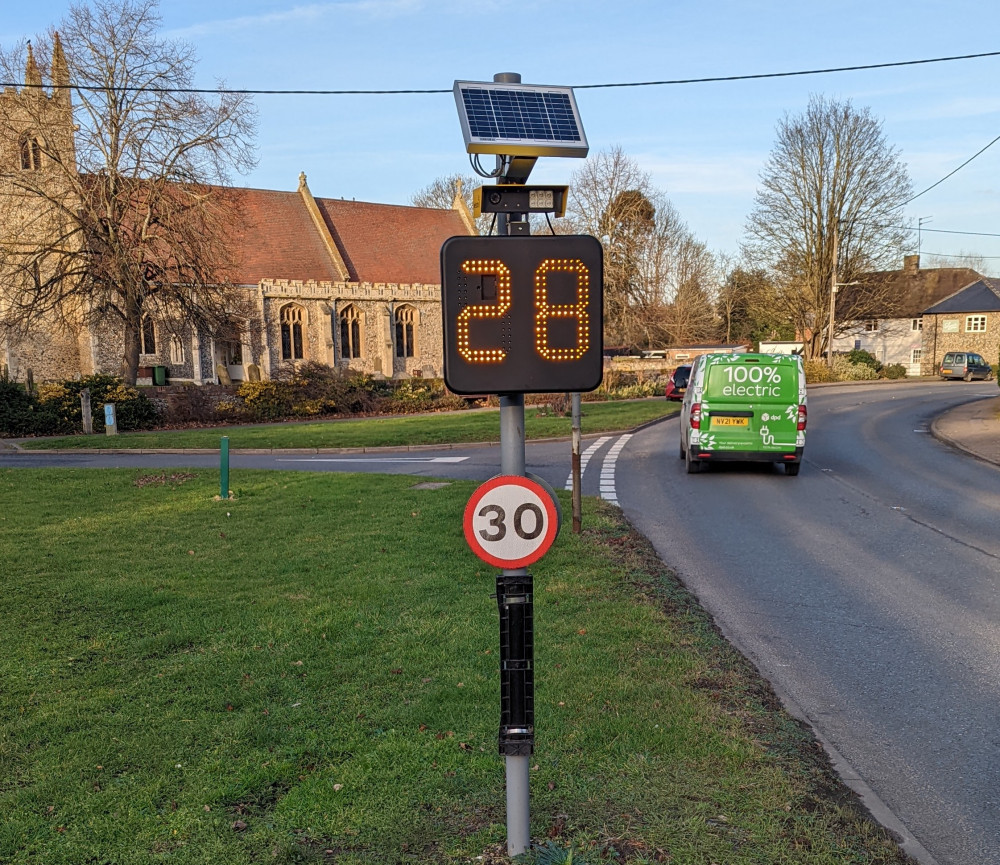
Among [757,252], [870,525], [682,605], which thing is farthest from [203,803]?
[757,252]

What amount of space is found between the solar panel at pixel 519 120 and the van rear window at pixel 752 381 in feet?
37.7

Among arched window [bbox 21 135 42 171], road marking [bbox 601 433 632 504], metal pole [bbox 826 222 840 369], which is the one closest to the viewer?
road marking [bbox 601 433 632 504]

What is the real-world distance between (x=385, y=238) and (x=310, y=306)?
29.4 ft

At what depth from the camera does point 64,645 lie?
19.8 feet

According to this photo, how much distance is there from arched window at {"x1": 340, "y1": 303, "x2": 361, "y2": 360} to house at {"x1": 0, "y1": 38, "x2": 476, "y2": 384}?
0.06 meters

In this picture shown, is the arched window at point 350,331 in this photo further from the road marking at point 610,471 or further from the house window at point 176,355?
the road marking at point 610,471

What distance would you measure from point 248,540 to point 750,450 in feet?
29.6

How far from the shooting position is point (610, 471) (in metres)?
16.3

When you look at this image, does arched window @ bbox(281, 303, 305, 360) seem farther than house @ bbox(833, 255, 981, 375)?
No

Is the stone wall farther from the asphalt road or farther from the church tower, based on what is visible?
the church tower

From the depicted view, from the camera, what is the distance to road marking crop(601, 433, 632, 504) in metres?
13.5

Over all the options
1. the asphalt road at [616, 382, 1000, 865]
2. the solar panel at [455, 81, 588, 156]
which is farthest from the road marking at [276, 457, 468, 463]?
the solar panel at [455, 81, 588, 156]

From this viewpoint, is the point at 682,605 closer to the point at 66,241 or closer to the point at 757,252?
the point at 66,241

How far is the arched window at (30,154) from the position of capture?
29078 millimetres
